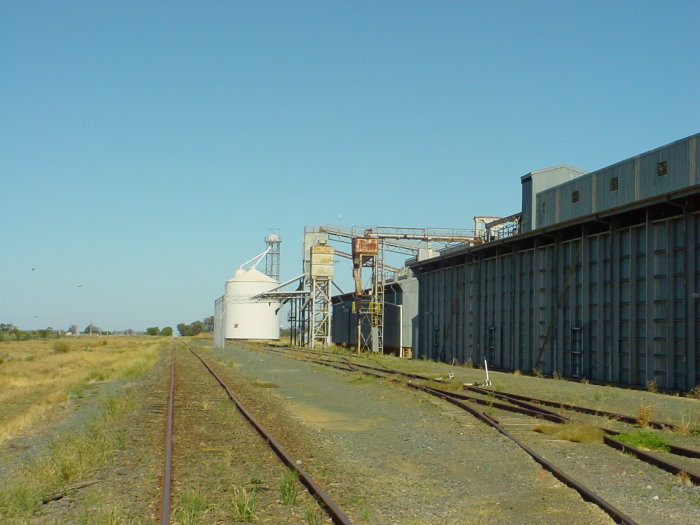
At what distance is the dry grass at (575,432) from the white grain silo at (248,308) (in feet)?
242

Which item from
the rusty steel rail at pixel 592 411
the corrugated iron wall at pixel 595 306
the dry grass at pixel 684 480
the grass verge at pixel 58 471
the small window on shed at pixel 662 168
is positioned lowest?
the grass verge at pixel 58 471

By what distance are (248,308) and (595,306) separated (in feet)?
215

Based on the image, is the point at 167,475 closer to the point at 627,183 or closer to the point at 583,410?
the point at 583,410

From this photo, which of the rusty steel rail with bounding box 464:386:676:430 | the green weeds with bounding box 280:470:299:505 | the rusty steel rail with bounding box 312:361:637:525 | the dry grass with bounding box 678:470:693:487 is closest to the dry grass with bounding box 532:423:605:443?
the rusty steel rail with bounding box 312:361:637:525

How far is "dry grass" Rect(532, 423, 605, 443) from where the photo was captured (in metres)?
12.7

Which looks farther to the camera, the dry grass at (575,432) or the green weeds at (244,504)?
the dry grass at (575,432)

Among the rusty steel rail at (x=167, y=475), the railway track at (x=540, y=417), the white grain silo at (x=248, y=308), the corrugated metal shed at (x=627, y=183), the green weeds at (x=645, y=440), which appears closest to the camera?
the rusty steel rail at (x=167, y=475)

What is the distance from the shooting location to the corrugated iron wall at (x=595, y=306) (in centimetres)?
2256

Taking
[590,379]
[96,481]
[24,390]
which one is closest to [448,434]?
[96,481]

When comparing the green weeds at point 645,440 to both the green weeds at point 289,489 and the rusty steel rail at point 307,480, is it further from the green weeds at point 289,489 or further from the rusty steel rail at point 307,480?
the green weeds at point 289,489

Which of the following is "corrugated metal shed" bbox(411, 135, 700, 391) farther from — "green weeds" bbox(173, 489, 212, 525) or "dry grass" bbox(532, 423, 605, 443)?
"green weeds" bbox(173, 489, 212, 525)

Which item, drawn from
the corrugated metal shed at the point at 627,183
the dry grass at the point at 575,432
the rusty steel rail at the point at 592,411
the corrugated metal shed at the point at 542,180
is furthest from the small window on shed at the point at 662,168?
the dry grass at the point at 575,432

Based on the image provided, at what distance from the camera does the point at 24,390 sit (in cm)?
3066

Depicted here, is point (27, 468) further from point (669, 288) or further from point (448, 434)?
point (669, 288)
